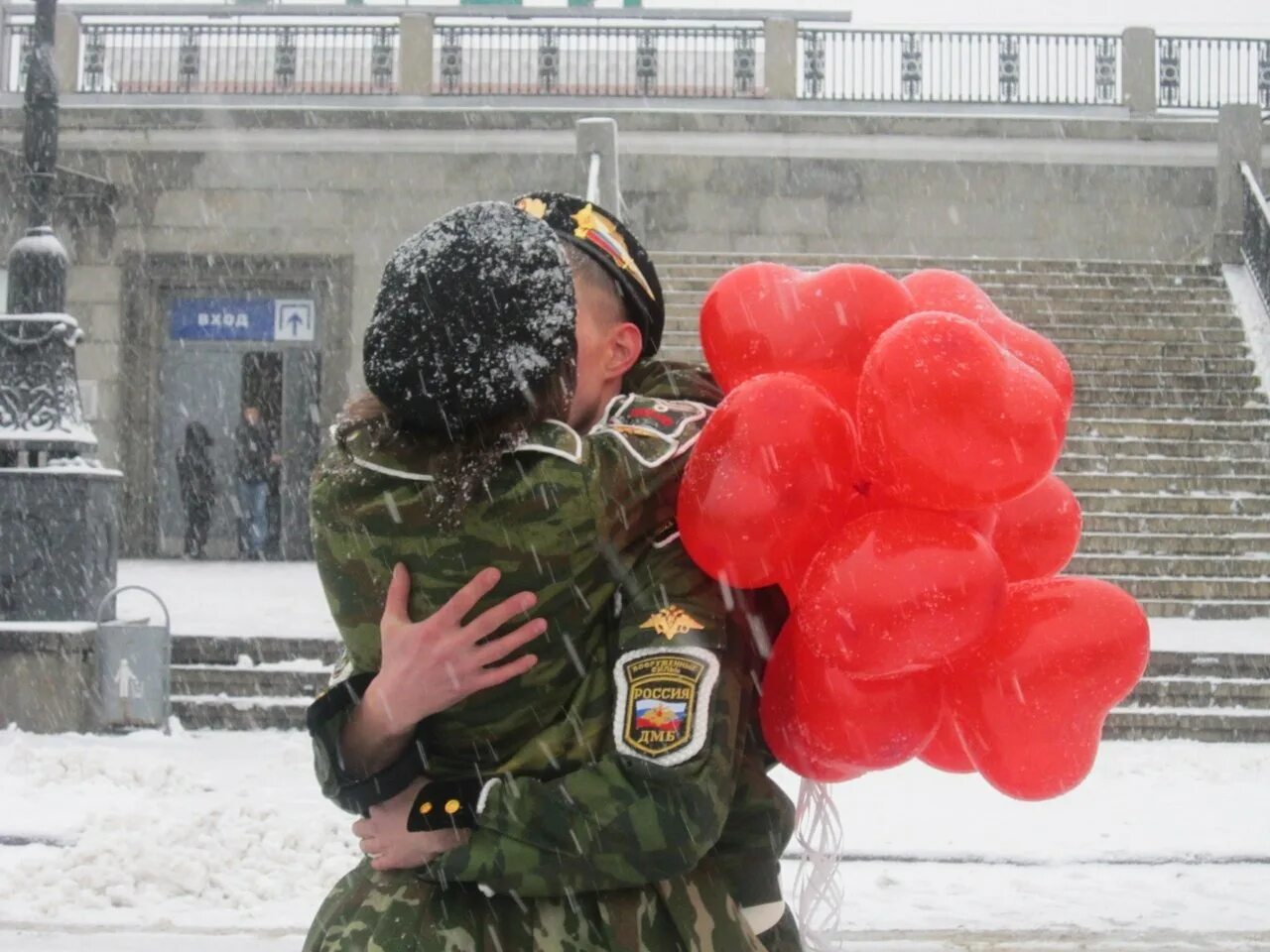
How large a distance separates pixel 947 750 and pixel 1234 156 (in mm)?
16544

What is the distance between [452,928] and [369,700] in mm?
299

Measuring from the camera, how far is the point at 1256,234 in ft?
48.8

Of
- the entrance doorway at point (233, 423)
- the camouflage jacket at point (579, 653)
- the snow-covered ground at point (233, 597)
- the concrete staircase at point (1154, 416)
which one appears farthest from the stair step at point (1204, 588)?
the entrance doorway at point (233, 423)

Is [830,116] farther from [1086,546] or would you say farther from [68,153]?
[68,153]

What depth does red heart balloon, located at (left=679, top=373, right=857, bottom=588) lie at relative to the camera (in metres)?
1.64

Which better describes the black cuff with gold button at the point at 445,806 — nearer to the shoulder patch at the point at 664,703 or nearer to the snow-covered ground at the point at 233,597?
the shoulder patch at the point at 664,703

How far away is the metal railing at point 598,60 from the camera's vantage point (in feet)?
67.3

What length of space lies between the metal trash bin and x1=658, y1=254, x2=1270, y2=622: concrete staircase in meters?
5.69

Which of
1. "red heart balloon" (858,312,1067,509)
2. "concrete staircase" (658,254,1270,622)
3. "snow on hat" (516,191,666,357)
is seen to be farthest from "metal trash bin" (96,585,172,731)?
"red heart balloon" (858,312,1067,509)

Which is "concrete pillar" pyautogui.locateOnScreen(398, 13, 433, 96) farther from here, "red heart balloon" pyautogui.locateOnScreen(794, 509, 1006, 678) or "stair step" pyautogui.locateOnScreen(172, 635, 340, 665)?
"red heart balloon" pyautogui.locateOnScreen(794, 509, 1006, 678)

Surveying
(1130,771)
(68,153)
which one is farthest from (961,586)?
(68,153)

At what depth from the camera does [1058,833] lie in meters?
6.83

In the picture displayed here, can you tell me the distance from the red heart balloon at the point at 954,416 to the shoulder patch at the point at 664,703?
0.35 meters

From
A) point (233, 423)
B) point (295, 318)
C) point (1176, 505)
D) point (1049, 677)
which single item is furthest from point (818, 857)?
point (233, 423)
